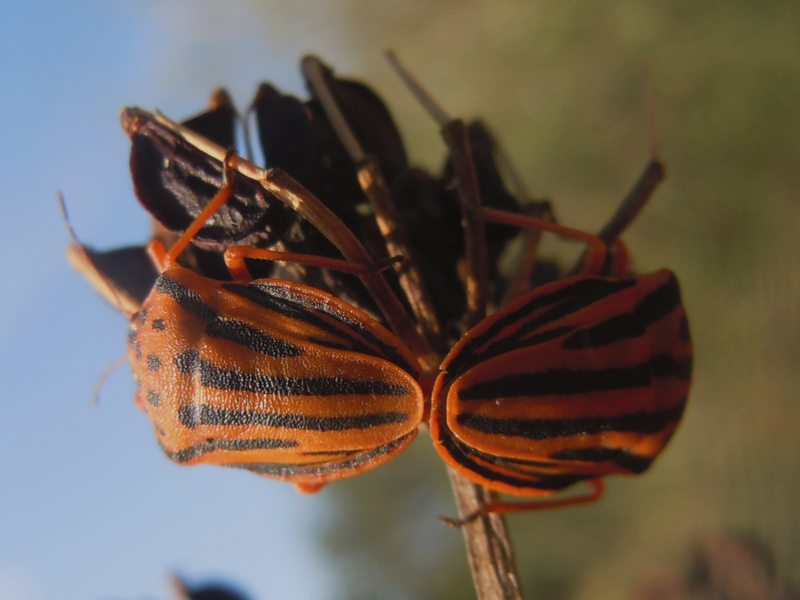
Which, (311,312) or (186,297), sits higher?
(186,297)

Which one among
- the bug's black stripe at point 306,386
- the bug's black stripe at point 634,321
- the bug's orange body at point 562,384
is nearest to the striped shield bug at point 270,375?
the bug's black stripe at point 306,386

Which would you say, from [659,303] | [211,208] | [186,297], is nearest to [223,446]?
[186,297]

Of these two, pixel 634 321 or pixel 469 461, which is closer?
pixel 469 461

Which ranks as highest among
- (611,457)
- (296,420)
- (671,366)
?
(296,420)

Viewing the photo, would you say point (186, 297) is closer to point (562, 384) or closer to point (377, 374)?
point (377, 374)

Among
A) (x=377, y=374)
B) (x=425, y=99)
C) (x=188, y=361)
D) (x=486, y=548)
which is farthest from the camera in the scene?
(x=425, y=99)

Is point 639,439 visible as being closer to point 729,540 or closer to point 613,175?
point 729,540

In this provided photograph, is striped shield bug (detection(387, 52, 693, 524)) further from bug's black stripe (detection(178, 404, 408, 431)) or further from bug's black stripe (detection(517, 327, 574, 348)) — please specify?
bug's black stripe (detection(178, 404, 408, 431))

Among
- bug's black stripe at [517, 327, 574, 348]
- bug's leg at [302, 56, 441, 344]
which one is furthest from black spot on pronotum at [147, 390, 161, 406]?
bug's black stripe at [517, 327, 574, 348]
